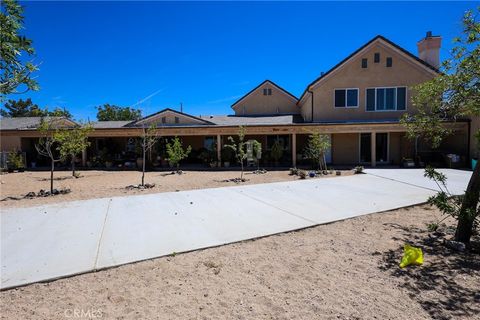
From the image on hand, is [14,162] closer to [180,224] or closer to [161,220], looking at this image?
[161,220]

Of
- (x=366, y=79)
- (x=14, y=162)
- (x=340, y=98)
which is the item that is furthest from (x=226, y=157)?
(x=14, y=162)

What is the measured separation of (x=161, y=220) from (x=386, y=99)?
17747 millimetres

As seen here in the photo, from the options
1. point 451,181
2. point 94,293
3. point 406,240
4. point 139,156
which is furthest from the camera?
point 139,156

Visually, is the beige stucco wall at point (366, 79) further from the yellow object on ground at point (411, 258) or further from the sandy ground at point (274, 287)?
the yellow object on ground at point (411, 258)

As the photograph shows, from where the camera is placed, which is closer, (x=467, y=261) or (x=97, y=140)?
(x=467, y=261)

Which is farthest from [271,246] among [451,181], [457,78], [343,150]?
[343,150]

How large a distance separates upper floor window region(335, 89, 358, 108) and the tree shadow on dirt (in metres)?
15.4

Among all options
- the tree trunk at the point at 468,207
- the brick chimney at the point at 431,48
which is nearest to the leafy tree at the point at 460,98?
the tree trunk at the point at 468,207

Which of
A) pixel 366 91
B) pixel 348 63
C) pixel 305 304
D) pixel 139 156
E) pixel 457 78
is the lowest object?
pixel 305 304

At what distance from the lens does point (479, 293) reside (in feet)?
11.5

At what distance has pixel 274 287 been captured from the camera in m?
3.69

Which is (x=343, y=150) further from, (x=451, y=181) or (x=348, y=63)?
(x=451, y=181)

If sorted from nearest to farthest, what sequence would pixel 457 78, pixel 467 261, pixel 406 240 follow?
pixel 467 261, pixel 457 78, pixel 406 240

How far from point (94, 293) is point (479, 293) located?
15.6 feet
